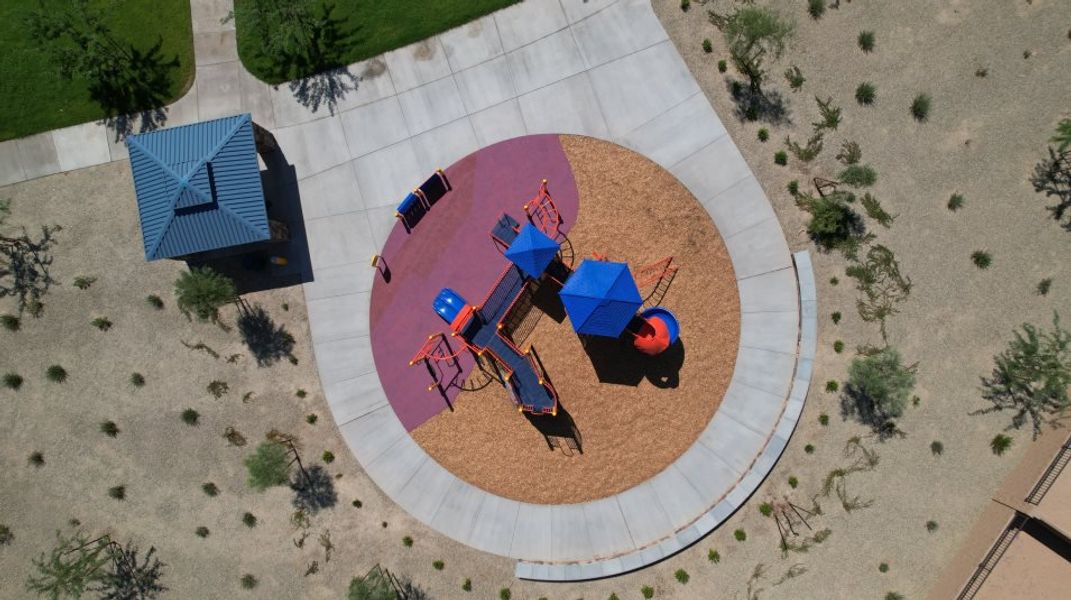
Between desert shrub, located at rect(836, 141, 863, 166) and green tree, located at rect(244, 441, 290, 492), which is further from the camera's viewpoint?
desert shrub, located at rect(836, 141, 863, 166)

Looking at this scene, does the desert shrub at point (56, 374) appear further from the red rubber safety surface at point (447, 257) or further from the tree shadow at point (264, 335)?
the red rubber safety surface at point (447, 257)

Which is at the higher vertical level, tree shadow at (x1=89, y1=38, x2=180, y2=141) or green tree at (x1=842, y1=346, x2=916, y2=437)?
green tree at (x1=842, y1=346, x2=916, y2=437)

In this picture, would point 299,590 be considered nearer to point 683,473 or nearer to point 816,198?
point 683,473

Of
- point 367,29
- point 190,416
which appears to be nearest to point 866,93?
point 367,29

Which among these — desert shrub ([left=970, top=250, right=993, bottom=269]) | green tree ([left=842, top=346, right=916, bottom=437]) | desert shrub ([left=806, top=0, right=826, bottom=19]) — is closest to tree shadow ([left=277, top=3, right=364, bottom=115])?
desert shrub ([left=806, top=0, right=826, bottom=19])

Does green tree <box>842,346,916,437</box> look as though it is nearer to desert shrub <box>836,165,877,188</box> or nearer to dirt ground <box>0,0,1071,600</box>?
dirt ground <box>0,0,1071,600</box>

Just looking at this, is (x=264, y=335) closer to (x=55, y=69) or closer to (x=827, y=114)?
(x=55, y=69)

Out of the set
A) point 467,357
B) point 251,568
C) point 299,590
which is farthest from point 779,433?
point 251,568
